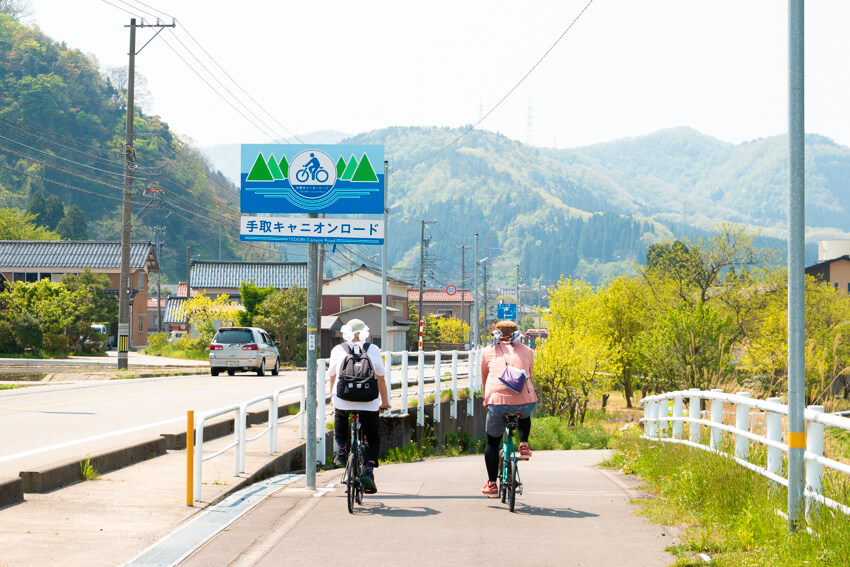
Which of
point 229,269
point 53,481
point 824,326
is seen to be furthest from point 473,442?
point 229,269

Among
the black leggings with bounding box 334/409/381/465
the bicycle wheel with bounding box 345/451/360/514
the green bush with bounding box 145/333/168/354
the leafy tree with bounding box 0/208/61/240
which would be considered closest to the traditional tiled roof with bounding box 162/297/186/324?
the leafy tree with bounding box 0/208/61/240

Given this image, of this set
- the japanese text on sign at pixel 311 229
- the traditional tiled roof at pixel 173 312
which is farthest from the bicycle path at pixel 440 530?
the traditional tiled roof at pixel 173 312

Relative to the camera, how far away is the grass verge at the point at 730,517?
575cm

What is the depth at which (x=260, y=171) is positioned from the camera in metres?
10.2

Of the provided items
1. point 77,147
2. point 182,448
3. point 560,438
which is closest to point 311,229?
point 182,448

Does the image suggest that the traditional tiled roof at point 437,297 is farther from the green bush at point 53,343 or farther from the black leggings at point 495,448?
the black leggings at point 495,448

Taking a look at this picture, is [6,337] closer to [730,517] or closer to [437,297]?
[730,517]

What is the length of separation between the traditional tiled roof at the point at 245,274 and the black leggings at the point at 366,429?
250 feet

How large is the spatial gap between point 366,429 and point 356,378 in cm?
59

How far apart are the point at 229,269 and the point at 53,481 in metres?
84.5

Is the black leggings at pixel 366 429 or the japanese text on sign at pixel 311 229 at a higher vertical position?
the japanese text on sign at pixel 311 229

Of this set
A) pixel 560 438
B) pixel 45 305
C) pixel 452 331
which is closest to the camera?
pixel 560 438

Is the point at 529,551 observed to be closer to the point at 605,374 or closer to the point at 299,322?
the point at 605,374

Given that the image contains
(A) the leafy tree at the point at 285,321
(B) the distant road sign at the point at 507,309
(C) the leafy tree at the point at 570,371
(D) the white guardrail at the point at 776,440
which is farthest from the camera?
(A) the leafy tree at the point at 285,321
